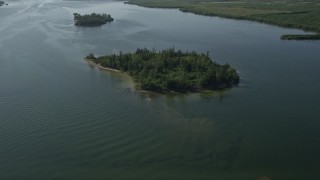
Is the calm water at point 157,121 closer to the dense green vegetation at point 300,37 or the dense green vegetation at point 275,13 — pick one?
the dense green vegetation at point 300,37

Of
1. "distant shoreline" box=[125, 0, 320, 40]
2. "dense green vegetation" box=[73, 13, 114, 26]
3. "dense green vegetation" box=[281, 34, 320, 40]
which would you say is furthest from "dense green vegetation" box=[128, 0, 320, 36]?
"dense green vegetation" box=[73, 13, 114, 26]

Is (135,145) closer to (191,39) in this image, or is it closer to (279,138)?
(279,138)

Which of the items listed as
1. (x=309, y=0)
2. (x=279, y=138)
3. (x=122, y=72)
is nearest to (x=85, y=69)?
(x=122, y=72)

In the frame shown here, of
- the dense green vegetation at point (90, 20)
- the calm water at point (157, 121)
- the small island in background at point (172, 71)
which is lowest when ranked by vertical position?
the calm water at point (157, 121)

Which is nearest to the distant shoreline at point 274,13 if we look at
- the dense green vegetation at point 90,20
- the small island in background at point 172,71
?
the small island in background at point 172,71

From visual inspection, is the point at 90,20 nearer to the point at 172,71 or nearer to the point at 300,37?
the point at 300,37

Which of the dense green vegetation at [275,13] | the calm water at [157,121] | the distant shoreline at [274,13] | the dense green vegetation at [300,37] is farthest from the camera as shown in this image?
the dense green vegetation at [275,13]

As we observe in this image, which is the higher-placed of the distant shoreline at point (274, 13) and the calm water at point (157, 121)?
the distant shoreline at point (274, 13)
